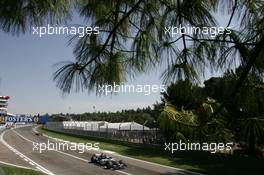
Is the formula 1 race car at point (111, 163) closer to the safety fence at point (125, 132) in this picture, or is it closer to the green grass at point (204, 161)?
the green grass at point (204, 161)

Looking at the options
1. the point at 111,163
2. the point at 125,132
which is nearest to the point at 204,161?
the point at 111,163

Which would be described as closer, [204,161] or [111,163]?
[111,163]

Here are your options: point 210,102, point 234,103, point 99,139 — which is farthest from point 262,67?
point 99,139

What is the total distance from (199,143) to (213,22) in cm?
101

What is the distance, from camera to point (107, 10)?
149 inches

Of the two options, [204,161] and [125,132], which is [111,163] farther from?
[125,132]

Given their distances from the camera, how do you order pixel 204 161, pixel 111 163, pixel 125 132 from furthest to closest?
pixel 125 132, pixel 204 161, pixel 111 163

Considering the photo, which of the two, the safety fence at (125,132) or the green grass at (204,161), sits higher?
the safety fence at (125,132)

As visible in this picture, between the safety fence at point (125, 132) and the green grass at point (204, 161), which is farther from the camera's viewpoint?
the safety fence at point (125, 132)

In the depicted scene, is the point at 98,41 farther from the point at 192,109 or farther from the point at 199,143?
the point at 199,143

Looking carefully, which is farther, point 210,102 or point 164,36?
point 164,36

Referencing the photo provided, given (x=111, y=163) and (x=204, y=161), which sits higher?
(x=111, y=163)

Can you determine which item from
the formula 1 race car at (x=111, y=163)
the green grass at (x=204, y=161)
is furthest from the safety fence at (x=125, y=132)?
the formula 1 race car at (x=111, y=163)

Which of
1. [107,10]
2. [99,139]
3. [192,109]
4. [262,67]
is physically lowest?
[99,139]
